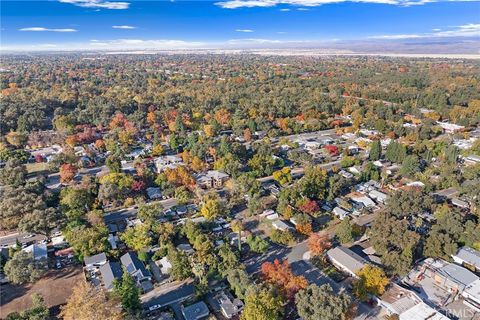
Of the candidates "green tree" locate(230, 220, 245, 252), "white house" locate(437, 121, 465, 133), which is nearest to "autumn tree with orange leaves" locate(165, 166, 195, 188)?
"green tree" locate(230, 220, 245, 252)

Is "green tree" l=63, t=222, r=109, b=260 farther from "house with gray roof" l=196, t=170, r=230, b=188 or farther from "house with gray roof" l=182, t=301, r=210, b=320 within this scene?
"house with gray roof" l=196, t=170, r=230, b=188

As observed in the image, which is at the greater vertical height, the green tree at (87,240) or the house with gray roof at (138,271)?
the green tree at (87,240)

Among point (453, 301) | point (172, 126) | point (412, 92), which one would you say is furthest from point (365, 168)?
point (412, 92)

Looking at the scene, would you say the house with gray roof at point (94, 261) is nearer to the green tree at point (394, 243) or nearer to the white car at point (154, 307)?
the white car at point (154, 307)

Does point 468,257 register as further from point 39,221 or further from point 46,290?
point 39,221

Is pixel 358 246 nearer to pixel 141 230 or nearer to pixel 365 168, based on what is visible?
pixel 365 168

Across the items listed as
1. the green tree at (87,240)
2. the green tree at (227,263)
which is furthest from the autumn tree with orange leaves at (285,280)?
the green tree at (87,240)
